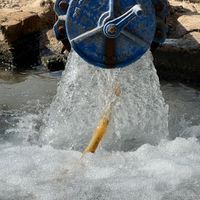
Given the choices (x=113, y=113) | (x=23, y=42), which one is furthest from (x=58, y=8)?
(x=23, y=42)

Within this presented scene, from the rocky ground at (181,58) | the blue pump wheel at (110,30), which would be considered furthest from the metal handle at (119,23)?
the rocky ground at (181,58)

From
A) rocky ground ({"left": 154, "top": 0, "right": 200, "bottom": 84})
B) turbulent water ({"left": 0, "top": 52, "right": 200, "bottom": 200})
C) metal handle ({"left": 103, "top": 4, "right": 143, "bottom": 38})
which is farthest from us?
rocky ground ({"left": 154, "top": 0, "right": 200, "bottom": 84})

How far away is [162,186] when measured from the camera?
4477 millimetres

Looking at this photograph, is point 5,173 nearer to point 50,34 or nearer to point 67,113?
point 67,113

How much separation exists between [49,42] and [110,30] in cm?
608

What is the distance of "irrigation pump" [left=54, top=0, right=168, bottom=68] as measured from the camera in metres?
4.12

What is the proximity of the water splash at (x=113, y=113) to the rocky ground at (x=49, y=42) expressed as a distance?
8.00 feet

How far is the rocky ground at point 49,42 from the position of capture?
26.2 feet

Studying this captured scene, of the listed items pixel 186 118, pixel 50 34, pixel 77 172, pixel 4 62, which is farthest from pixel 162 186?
Answer: pixel 50 34

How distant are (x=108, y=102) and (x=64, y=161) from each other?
2.39 ft

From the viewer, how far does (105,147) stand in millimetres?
5336

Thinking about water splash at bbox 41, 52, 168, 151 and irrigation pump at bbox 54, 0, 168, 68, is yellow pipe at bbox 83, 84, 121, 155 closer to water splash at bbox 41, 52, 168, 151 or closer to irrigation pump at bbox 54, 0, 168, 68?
water splash at bbox 41, 52, 168, 151

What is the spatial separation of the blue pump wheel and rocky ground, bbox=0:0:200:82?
377 centimetres

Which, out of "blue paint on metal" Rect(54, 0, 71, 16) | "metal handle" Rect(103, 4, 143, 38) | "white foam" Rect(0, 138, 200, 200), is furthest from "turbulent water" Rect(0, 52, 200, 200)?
"blue paint on metal" Rect(54, 0, 71, 16)
